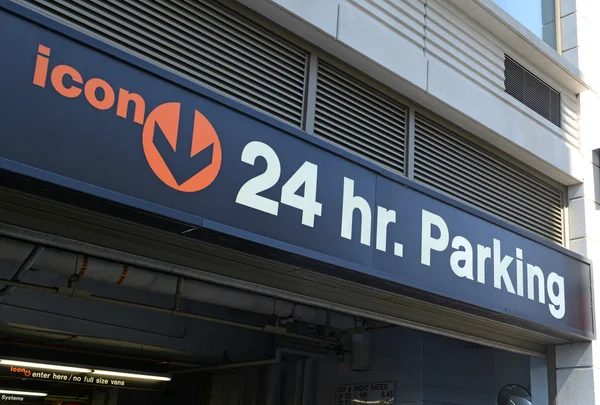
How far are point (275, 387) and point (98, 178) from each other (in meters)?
8.69

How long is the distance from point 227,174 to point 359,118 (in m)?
1.87

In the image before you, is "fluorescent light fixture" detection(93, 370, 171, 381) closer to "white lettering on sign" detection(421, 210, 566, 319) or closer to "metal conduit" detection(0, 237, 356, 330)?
"metal conduit" detection(0, 237, 356, 330)

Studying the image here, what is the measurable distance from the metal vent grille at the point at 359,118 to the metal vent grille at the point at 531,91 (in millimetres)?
1772

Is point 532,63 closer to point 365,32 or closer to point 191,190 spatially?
point 365,32

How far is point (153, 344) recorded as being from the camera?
10.6m

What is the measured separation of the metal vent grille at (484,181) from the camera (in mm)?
6406

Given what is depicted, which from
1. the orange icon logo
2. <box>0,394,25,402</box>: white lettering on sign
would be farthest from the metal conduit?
<box>0,394,25,402</box>: white lettering on sign

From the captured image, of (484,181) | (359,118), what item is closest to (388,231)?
(359,118)

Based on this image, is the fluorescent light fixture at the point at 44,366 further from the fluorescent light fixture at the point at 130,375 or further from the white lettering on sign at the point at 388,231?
the white lettering on sign at the point at 388,231

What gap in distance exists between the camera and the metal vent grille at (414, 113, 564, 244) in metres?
6.41

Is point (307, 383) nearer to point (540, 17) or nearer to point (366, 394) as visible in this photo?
point (366, 394)

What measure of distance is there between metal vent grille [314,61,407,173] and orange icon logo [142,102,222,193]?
4.64 feet

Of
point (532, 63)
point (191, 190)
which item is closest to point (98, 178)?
point (191, 190)

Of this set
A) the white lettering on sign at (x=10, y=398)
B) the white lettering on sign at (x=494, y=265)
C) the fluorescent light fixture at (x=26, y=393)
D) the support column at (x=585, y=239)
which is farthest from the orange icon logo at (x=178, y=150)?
the white lettering on sign at (x=10, y=398)
